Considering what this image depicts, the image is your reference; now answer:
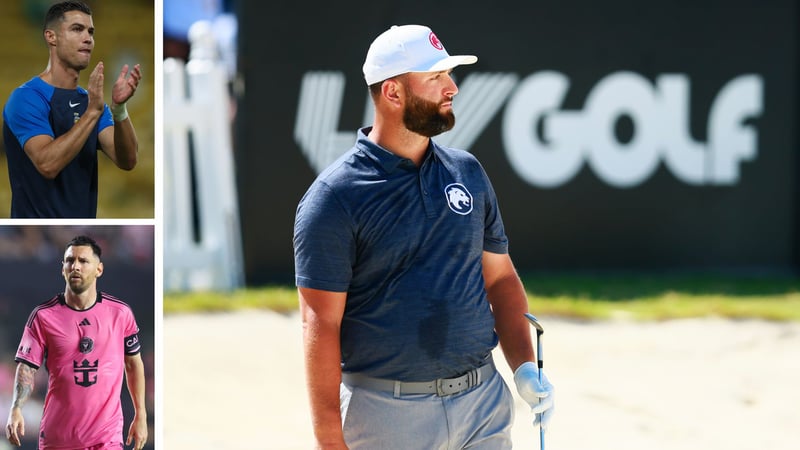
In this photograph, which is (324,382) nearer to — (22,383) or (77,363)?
(77,363)

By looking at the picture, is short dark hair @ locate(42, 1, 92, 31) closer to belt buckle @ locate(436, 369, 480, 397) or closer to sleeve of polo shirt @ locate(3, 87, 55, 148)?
sleeve of polo shirt @ locate(3, 87, 55, 148)

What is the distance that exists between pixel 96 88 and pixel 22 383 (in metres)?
0.86

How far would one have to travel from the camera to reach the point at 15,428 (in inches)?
125

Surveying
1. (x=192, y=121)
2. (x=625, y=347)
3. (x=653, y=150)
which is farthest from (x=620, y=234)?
(x=192, y=121)

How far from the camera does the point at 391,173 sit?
9.96 feet

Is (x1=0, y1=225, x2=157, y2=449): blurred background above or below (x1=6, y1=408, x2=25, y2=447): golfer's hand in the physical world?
above

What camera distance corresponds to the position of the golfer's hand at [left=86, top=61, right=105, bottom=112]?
3.05 metres

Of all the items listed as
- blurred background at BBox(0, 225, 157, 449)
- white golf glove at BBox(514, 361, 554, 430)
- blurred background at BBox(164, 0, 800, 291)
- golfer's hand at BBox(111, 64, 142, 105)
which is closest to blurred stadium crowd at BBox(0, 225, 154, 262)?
blurred background at BBox(0, 225, 157, 449)

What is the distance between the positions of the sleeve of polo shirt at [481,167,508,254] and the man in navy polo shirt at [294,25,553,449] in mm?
86

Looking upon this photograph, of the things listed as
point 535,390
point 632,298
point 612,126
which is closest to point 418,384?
point 535,390

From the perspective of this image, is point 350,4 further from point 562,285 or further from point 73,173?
point 73,173

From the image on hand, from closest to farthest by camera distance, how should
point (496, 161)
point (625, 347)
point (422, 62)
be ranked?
point (422, 62)
point (625, 347)
point (496, 161)

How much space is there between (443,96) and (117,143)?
3.02 feet

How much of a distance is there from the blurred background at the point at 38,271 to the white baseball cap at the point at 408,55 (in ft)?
2.61
